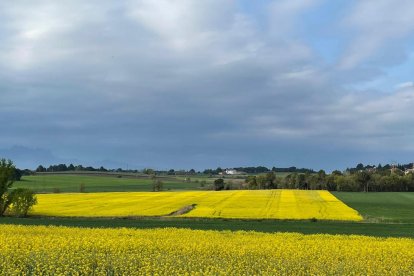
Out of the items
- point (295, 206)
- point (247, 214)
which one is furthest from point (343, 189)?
point (247, 214)

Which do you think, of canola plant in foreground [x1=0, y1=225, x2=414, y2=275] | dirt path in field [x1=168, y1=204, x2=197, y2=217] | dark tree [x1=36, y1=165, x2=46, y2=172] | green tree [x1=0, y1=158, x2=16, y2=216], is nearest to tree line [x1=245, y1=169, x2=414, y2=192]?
dirt path in field [x1=168, y1=204, x2=197, y2=217]

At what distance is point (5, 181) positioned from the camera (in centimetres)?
5934

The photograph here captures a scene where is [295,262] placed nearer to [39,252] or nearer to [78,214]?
[39,252]

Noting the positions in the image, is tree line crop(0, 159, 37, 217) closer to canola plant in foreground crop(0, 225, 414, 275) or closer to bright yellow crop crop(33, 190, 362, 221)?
bright yellow crop crop(33, 190, 362, 221)

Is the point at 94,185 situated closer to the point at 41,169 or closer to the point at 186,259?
the point at 41,169

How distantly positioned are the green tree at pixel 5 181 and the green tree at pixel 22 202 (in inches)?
40.5

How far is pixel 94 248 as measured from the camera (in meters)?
16.0

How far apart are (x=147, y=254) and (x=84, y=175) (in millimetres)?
153490

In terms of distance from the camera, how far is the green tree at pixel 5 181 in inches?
2265

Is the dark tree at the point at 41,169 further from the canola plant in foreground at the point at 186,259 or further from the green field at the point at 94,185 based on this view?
the canola plant in foreground at the point at 186,259

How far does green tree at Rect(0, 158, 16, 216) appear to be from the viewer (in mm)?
57531

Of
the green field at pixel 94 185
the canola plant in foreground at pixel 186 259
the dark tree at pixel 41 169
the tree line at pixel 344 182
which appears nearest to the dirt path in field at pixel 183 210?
the canola plant in foreground at pixel 186 259

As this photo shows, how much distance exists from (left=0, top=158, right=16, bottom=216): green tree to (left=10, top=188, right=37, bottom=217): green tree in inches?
40.5

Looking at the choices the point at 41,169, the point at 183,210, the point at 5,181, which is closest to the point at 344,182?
the point at 183,210
